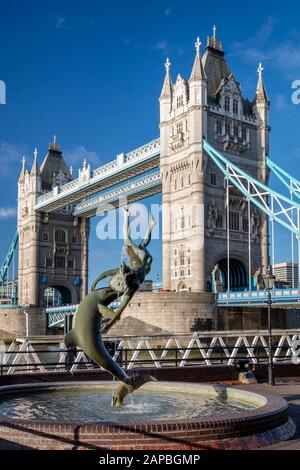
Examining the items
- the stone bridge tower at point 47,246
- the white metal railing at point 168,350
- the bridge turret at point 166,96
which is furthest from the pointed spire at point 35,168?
the white metal railing at point 168,350

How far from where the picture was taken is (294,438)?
26.6 ft

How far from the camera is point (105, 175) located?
62.3 m

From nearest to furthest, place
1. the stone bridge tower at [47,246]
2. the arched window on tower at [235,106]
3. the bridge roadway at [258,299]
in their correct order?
the bridge roadway at [258,299], the arched window on tower at [235,106], the stone bridge tower at [47,246]

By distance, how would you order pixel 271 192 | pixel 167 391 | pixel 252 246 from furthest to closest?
1. pixel 252 246
2. pixel 271 192
3. pixel 167 391

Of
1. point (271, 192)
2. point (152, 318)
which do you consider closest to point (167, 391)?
point (152, 318)

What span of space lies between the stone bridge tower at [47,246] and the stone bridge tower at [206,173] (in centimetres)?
3041

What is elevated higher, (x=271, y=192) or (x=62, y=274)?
(x=271, y=192)

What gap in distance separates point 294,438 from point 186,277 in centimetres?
4137

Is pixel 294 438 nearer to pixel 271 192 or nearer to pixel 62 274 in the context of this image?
pixel 271 192

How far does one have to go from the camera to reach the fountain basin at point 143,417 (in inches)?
273

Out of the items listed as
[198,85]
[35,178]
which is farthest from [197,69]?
[35,178]

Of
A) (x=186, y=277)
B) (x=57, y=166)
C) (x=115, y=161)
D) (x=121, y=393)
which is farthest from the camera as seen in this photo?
(x=57, y=166)

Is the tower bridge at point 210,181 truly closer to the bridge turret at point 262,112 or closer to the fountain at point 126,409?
the bridge turret at point 262,112

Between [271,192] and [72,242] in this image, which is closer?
[271,192]
